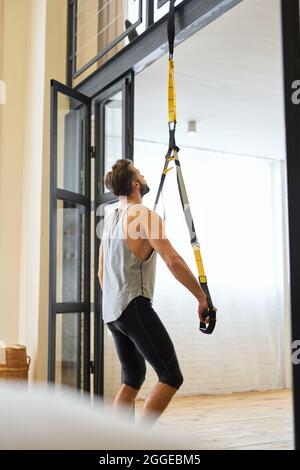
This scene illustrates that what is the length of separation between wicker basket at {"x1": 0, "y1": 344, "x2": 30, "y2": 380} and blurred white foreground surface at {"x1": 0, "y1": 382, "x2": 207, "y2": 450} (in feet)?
10.6

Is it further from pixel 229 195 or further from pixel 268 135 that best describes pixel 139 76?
pixel 229 195

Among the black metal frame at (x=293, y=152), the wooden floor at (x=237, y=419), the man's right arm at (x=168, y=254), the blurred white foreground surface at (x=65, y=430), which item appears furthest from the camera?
the wooden floor at (x=237, y=419)

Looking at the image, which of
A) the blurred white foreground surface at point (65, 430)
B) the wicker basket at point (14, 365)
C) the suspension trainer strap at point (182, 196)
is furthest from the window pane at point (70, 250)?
the blurred white foreground surface at point (65, 430)

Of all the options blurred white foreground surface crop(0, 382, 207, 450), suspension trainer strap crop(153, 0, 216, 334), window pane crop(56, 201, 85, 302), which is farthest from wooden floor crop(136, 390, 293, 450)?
blurred white foreground surface crop(0, 382, 207, 450)

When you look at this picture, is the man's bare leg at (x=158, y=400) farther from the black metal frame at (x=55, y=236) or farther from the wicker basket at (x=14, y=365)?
the wicker basket at (x=14, y=365)

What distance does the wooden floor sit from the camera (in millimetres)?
3203

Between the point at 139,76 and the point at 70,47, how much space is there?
0.49 meters

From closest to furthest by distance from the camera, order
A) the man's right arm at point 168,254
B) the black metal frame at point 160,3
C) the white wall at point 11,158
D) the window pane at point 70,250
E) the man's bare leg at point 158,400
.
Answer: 1. the man's bare leg at point 158,400
2. the man's right arm at point 168,254
3. the black metal frame at point 160,3
4. the window pane at point 70,250
5. the white wall at point 11,158

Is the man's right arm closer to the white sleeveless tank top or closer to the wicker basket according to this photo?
the white sleeveless tank top

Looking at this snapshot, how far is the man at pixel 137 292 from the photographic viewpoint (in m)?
2.40

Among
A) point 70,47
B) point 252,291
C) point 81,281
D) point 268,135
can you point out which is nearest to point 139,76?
point 70,47

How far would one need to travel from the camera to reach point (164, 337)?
242 cm

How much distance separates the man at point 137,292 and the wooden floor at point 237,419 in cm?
30

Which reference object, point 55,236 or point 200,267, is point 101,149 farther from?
point 200,267
